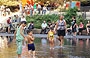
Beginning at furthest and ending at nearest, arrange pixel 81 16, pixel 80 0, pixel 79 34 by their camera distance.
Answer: pixel 80 0 → pixel 81 16 → pixel 79 34

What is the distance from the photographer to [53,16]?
36.7m

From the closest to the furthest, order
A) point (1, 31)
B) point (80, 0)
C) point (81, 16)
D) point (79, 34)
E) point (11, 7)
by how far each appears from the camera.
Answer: point (79, 34) → point (1, 31) → point (81, 16) → point (80, 0) → point (11, 7)

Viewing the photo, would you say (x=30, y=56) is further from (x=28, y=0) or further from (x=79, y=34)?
Answer: (x=28, y=0)

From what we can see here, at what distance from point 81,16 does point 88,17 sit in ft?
6.26

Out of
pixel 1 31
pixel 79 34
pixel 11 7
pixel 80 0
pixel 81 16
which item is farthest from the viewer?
pixel 11 7

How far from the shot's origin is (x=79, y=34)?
31.0 meters

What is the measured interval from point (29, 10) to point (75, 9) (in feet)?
17.7

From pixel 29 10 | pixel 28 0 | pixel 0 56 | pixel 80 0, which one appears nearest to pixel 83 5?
pixel 80 0

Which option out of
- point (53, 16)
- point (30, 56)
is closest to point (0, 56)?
point (30, 56)

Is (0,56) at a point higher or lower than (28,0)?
higher

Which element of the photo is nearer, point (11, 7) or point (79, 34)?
point (79, 34)

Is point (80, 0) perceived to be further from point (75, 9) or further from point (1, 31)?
point (1, 31)

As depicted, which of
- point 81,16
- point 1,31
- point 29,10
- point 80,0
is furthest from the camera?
point 80,0

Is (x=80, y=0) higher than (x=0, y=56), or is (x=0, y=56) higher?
(x=0, y=56)
